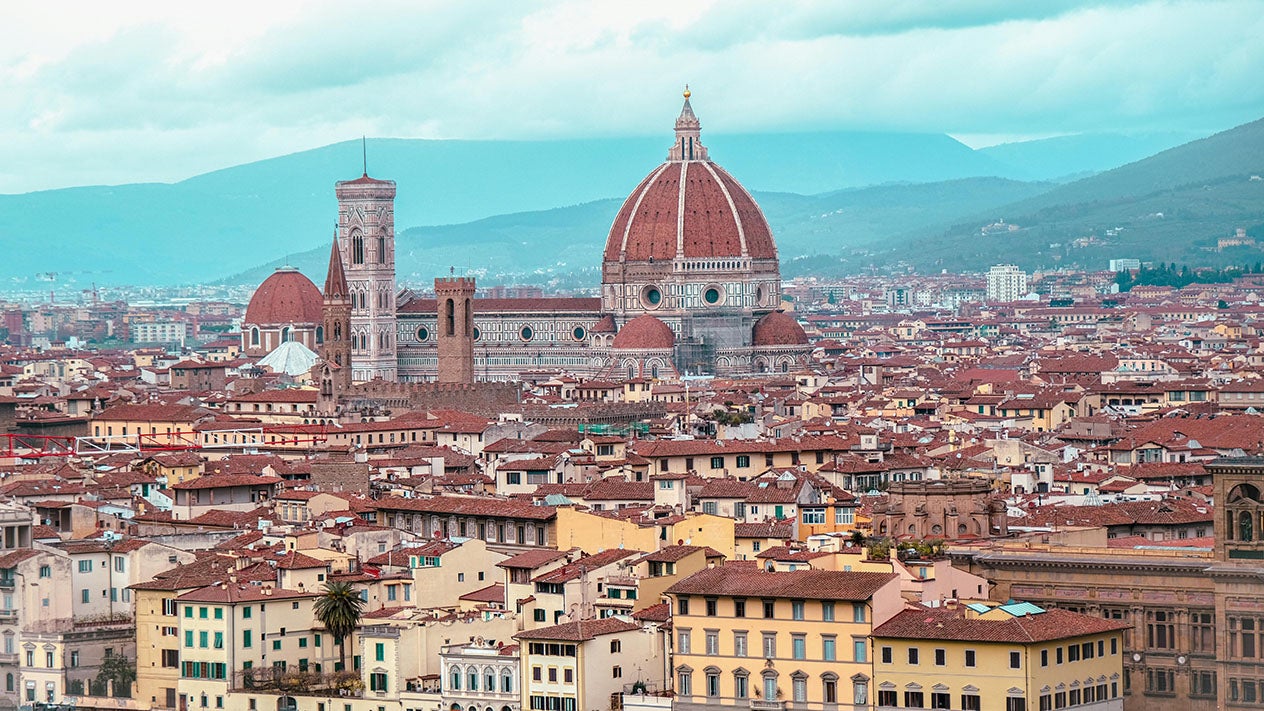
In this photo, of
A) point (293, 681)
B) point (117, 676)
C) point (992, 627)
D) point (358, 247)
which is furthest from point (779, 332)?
point (992, 627)

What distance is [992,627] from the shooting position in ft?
168

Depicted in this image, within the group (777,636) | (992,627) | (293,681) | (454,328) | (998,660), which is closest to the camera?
(998,660)

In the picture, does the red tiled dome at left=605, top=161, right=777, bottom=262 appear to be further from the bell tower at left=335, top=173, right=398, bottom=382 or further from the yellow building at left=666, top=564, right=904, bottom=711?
the yellow building at left=666, top=564, right=904, bottom=711

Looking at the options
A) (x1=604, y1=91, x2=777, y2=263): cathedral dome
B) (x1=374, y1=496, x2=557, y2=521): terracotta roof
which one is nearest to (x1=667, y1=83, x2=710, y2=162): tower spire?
(x1=604, y1=91, x2=777, y2=263): cathedral dome

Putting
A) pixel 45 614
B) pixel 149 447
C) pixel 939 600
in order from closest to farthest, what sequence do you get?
1. pixel 939 600
2. pixel 45 614
3. pixel 149 447

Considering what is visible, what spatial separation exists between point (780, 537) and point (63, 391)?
3322 inches

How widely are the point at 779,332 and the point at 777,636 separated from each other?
123 metres

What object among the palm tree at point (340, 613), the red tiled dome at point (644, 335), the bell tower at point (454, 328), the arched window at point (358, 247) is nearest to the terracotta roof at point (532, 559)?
the palm tree at point (340, 613)

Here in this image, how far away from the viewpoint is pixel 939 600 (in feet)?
178

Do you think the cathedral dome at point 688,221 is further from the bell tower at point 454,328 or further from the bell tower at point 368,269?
the bell tower at point 454,328

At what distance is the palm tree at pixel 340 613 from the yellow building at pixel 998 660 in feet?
41.1

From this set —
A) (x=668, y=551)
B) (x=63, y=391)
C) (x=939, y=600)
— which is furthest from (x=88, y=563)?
(x=63, y=391)

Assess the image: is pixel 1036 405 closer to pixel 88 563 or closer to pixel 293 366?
pixel 88 563

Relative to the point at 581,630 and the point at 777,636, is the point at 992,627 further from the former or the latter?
the point at 581,630
